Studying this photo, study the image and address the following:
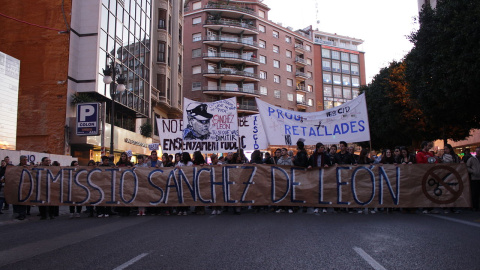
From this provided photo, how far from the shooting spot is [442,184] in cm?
1020

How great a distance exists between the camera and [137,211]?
12.1m

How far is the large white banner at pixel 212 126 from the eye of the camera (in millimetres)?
13461

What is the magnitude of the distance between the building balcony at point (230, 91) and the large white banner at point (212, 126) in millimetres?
44926

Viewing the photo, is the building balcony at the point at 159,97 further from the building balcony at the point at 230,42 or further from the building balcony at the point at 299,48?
the building balcony at the point at 299,48

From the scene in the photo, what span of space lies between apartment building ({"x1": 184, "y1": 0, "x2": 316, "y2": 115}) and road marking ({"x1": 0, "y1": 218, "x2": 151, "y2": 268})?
4984cm

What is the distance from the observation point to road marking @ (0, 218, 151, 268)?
18.6 ft

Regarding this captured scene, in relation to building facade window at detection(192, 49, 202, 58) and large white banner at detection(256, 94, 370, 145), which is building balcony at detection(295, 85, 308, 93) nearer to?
building facade window at detection(192, 49, 202, 58)

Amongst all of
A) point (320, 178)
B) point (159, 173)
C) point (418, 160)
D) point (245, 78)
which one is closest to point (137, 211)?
point (159, 173)

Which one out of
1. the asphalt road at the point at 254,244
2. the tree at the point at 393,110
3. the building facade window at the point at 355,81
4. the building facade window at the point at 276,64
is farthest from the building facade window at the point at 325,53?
the asphalt road at the point at 254,244

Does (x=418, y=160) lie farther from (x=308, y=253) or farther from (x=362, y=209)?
(x=308, y=253)

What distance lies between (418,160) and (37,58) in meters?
22.0

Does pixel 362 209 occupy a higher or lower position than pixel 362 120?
lower

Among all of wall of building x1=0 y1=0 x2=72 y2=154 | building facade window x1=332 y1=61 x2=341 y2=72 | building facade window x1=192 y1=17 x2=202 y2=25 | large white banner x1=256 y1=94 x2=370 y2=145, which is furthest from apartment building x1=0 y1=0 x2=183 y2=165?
building facade window x1=332 y1=61 x2=341 y2=72

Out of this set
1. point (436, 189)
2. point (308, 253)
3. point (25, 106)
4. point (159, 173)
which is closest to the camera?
point (308, 253)
